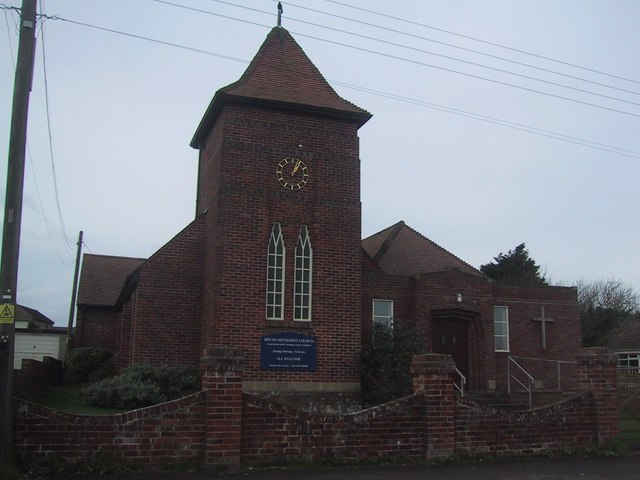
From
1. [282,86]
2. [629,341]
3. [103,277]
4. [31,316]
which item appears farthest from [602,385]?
[31,316]

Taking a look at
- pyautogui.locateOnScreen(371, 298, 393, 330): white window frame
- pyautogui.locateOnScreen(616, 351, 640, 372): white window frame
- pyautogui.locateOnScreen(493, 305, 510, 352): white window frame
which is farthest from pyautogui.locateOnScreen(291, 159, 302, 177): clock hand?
pyautogui.locateOnScreen(616, 351, 640, 372): white window frame

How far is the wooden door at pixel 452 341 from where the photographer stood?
62.8 ft

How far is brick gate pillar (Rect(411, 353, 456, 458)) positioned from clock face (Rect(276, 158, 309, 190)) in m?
7.85

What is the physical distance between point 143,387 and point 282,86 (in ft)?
28.2

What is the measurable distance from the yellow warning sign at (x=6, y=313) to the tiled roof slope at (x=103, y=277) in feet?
62.1

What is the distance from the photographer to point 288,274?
648 inches

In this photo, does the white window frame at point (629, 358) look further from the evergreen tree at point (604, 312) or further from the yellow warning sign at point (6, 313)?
the yellow warning sign at point (6, 313)

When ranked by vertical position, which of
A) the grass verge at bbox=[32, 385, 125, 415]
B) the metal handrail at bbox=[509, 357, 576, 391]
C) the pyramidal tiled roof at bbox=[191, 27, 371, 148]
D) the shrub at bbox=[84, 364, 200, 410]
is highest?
the pyramidal tiled roof at bbox=[191, 27, 371, 148]

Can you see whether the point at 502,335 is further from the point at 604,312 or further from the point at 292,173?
the point at 604,312

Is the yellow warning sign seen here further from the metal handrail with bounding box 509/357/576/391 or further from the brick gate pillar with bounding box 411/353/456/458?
the metal handrail with bounding box 509/357/576/391

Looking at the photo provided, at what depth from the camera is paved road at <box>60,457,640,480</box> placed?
856 cm

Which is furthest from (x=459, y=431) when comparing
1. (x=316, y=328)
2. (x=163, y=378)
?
(x=163, y=378)

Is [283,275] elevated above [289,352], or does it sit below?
above

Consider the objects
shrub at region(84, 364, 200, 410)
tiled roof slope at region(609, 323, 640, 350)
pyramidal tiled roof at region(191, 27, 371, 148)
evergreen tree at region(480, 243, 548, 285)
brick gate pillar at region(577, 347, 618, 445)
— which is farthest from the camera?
evergreen tree at region(480, 243, 548, 285)
